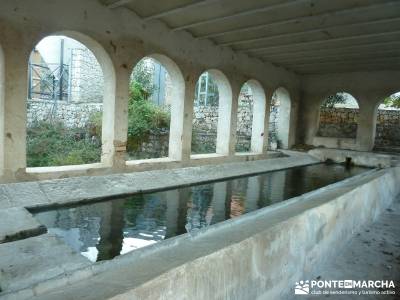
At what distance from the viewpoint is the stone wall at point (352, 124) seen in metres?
14.4

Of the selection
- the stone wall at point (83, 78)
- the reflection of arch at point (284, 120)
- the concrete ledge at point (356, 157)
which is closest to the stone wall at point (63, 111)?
the stone wall at point (83, 78)

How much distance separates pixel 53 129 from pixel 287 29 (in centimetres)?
701

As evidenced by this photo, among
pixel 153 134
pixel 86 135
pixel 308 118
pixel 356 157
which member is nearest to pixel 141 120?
pixel 153 134

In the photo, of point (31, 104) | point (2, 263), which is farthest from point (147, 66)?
point (2, 263)

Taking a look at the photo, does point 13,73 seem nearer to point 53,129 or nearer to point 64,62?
point 53,129

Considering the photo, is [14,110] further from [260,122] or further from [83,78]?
[83,78]

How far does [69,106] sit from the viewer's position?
11266 mm

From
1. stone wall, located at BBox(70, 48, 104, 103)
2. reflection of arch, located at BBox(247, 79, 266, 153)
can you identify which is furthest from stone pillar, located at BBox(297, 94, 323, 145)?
stone wall, located at BBox(70, 48, 104, 103)

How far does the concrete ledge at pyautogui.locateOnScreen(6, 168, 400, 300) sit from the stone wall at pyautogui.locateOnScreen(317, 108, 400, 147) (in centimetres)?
1145

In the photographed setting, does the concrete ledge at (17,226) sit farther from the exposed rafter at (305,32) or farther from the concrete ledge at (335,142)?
the concrete ledge at (335,142)

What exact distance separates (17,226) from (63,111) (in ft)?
26.6

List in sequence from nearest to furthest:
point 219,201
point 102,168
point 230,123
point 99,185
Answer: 1. point 99,185
2. point 219,201
3. point 102,168
4. point 230,123

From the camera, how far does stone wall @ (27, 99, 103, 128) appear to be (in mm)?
10625

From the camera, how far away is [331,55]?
976 centimetres
